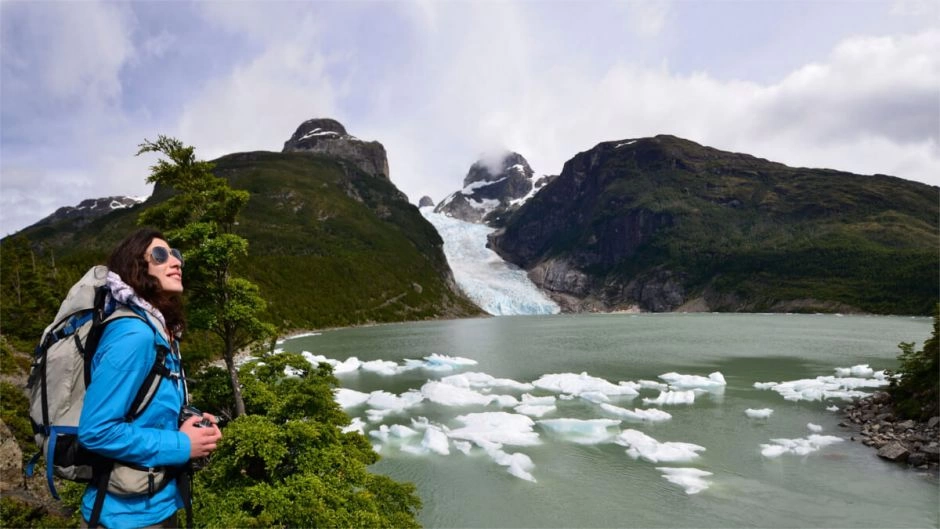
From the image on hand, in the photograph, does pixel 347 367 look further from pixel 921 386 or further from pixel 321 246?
pixel 321 246

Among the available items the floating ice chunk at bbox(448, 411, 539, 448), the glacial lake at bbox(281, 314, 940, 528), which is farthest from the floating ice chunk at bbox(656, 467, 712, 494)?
the floating ice chunk at bbox(448, 411, 539, 448)

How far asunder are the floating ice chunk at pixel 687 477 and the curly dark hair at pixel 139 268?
16646mm

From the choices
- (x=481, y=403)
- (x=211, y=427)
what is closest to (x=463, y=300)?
(x=481, y=403)

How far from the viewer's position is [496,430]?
21.2 metres

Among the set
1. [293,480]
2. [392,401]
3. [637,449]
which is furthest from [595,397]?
[293,480]

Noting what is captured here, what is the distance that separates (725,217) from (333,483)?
8603 inches

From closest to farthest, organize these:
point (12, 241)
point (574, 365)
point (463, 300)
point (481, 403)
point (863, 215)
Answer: point (481, 403) < point (574, 365) < point (12, 241) < point (463, 300) < point (863, 215)

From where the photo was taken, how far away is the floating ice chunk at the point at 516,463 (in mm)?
16703

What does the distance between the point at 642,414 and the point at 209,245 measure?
20.6 meters

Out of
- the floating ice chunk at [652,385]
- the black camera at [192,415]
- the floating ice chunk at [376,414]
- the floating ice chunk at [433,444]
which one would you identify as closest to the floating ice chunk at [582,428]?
the floating ice chunk at [433,444]

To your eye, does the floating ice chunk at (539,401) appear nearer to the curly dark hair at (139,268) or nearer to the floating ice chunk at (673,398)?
the floating ice chunk at (673,398)

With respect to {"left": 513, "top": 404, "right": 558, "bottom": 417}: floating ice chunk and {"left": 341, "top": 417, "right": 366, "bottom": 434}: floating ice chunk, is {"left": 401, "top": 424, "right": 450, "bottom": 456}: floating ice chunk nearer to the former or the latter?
{"left": 341, "top": 417, "right": 366, "bottom": 434}: floating ice chunk

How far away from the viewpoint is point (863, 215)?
174 m

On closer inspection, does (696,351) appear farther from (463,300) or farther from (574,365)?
(463,300)
